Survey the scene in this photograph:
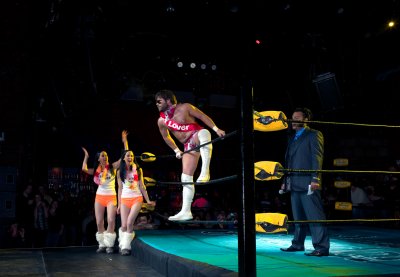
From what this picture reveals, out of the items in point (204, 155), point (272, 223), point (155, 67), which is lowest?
point (272, 223)

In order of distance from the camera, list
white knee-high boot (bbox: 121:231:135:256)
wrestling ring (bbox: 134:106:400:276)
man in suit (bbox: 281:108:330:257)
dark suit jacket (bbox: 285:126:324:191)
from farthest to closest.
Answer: white knee-high boot (bbox: 121:231:135:256), dark suit jacket (bbox: 285:126:324:191), man in suit (bbox: 281:108:330:257), wrestling ring (bbox: 134:106:400:276)

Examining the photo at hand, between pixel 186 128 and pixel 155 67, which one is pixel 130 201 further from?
pixel 155 67

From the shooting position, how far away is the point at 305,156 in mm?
3783

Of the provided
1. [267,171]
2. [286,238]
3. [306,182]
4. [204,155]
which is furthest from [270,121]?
[286,238]

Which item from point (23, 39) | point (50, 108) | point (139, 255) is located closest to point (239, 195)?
point (139, 255)

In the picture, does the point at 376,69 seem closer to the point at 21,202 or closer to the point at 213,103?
the point at 213,103

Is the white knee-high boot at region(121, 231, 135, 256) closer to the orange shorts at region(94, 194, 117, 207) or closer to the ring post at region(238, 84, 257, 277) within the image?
the orange shorts at region(94, 194, 117, 207)

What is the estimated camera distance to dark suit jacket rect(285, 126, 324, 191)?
3.71m

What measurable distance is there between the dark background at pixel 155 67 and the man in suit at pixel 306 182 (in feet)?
12.3

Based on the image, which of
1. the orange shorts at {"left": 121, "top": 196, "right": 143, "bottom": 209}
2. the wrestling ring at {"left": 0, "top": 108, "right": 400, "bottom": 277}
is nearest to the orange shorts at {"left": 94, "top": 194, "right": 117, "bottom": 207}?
the orange shorts at {"left": 121, "top": 196, "right": 143, "bottom": 209}

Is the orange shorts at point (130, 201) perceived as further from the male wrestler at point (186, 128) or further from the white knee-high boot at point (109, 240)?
the male wrestler at point (186, 128)

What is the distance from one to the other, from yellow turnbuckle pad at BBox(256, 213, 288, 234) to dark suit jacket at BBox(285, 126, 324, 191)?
1554 millimetres

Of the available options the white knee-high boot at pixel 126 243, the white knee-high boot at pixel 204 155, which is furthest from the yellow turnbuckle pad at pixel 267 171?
the white knee-high boot at pixel 126 243

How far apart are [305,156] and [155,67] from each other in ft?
19.3
